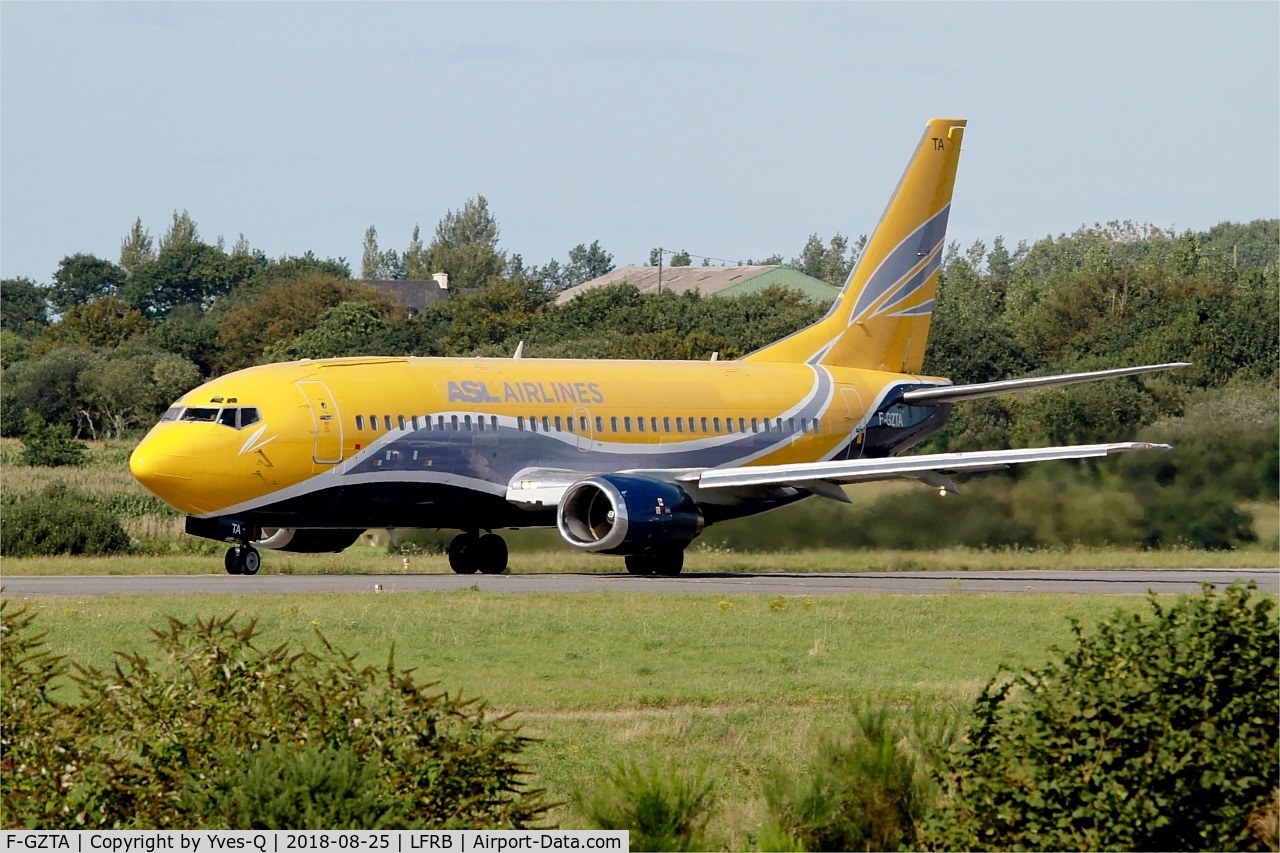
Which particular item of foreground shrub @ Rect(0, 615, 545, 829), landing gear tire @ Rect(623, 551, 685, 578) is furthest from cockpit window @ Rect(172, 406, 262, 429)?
foreground shrub @ Rect(0, 615, 545, 829)

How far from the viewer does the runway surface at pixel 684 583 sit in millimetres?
26234

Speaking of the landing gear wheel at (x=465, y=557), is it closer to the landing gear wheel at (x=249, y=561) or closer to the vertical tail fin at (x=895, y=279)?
the landing gear wheel at (x=249, y=561)

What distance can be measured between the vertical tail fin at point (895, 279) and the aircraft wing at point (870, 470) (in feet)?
22.1

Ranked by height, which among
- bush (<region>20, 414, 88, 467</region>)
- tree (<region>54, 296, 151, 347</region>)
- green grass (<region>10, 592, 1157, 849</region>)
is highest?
tree (<region>54, 296, 151, 347</region>)

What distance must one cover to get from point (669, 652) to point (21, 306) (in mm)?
123059

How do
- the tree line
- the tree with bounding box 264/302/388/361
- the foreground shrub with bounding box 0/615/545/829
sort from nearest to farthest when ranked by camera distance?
the foreground shrub with bounding box 0/615/545/829
the tree line
the tree with bounding box 264/302/388/361

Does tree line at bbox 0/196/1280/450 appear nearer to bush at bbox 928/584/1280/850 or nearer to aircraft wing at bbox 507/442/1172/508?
aircraft wing at bbox 507/442/1172/508

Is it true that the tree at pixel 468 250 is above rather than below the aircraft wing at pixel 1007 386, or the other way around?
above

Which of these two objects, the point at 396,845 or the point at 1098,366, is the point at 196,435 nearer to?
the point at 396,845

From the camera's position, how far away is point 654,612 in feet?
74.3

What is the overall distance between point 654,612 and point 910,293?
59.8 ft

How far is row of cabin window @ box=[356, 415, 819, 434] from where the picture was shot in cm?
3061

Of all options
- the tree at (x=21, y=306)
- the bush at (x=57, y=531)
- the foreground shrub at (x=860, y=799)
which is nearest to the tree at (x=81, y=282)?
the tree at (x=21, y=306)

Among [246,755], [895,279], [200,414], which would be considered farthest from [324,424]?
[246,755]
